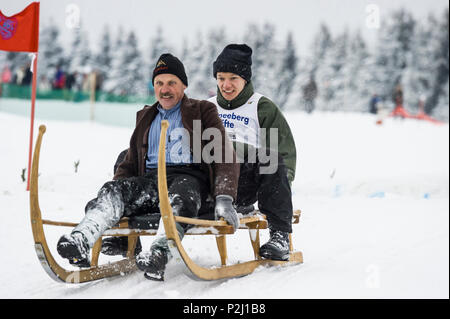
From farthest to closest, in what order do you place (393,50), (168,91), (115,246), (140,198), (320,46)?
1. (320,46)
2. (393,50)
3. (115,246)
4. (168,91)
5. (140,198)

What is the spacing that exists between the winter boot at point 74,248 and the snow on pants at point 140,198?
0.14ft

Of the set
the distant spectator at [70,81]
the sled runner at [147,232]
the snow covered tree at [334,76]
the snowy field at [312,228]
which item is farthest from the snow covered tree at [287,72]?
the sled runner at [147,232]

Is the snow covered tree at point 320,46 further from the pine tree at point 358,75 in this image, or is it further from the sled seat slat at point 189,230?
the sled seat slat at point 189,230

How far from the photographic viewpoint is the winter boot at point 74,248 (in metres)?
2.20

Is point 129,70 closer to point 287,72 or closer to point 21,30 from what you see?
point 287,72

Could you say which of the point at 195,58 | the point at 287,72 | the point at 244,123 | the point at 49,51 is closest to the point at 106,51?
the point at 49,51

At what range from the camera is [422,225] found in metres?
4.66

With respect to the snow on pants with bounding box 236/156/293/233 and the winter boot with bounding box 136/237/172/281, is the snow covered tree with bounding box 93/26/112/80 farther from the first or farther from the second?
the winter boot with bounding box 136/237/172/281

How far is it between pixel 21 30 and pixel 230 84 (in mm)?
3348

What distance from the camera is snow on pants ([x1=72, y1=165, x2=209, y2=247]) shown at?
2.42m

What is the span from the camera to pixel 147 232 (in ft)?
8.54

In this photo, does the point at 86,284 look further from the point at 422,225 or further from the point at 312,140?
the point at 312,140
